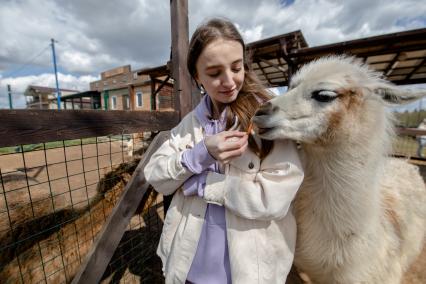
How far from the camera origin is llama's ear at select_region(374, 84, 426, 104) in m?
1.22

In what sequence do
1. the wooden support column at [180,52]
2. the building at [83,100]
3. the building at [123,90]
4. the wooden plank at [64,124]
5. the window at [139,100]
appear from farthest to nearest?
the building at [83,100], the window at [139,100], the building at [123,90], the wooden support column at [180,52], the wooden plank at [64,124]

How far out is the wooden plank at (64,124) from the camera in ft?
2.87

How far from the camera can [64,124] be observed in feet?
3.47

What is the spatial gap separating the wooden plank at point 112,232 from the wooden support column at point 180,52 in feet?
1.25

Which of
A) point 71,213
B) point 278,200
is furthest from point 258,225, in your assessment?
point 71,213

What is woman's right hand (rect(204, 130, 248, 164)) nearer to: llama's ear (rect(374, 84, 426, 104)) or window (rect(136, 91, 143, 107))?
llama's ear (rect(374, 84, 426, 104))

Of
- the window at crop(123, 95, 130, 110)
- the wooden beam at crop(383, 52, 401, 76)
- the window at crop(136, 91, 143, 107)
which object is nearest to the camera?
the wooden beam at crop(383, 52, 401, 76)

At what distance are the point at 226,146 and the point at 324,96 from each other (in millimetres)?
613

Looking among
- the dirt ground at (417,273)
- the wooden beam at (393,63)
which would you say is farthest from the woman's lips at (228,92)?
the wooden beam at (393,63)

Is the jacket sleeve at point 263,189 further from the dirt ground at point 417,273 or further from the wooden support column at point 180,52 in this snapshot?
the dirt ground at point 417,273

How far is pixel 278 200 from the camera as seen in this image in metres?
0.90

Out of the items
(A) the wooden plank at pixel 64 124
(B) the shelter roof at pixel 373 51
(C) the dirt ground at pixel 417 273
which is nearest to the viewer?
(A) the wooden plank at pixel 64 124

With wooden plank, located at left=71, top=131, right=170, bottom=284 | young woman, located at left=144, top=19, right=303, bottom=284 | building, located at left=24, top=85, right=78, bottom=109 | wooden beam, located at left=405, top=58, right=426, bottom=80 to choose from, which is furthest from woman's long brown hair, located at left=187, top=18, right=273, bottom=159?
building, located at left=24, top=85, right=78, bottom=109

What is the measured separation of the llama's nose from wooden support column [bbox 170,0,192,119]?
2.89ft
